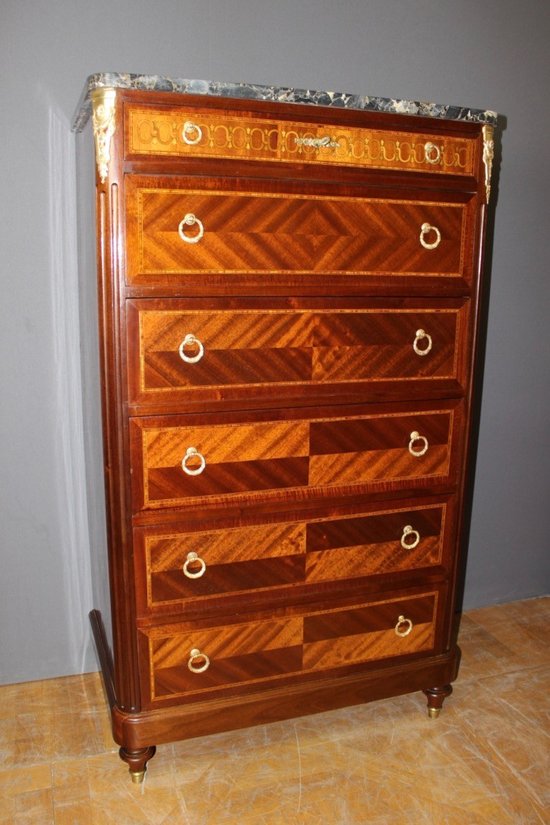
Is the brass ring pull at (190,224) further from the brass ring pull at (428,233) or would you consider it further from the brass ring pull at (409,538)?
the brass ring pull at (409,538)

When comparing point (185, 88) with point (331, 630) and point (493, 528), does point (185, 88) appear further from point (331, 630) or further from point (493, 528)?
point (493, 528)

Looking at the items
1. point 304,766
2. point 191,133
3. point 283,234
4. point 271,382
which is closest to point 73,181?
point 191,133

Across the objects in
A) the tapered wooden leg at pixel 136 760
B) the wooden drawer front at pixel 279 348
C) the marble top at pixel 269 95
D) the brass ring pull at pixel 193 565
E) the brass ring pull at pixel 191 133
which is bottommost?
the tapered wooden leg at pixel 136 760

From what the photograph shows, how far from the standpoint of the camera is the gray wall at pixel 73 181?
187 cm

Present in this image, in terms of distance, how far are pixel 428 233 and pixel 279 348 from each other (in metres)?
0.46

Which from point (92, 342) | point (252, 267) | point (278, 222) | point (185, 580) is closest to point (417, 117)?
point (278, 222)

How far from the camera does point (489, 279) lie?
2426 millimetres

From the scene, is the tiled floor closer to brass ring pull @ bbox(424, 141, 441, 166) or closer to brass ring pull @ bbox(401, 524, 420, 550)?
brass ring pull @ bbox(401, 524, 420, 550)

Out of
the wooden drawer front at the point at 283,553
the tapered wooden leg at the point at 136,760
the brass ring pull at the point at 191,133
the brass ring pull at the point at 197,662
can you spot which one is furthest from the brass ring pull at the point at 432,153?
the tapered wooden leg at the point at 136,760

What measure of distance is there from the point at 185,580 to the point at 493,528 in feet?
4.66

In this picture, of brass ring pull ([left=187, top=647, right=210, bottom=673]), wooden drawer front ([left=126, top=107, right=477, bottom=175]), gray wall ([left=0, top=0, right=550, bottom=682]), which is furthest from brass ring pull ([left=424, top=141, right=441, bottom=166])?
brass ring pull ([left=187, top=647, right=210, bottom=673])

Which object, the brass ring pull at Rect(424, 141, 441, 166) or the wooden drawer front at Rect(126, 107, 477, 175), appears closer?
the wooden drawer front at Rect(126, 107, 477, 175)

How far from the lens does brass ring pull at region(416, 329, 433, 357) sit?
1715mm

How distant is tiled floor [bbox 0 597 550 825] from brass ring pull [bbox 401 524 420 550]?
1.77ft
